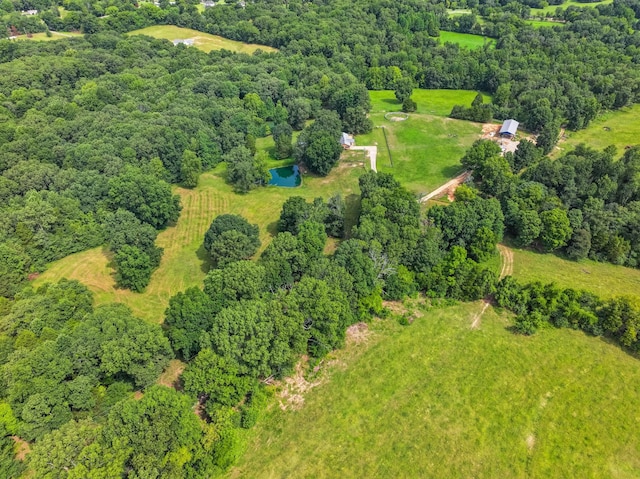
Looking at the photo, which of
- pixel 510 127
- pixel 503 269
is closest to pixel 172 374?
pixel 503 269

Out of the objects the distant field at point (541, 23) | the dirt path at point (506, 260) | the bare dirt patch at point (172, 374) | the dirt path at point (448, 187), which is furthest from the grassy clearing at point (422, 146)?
the distant field at point (541, 23)

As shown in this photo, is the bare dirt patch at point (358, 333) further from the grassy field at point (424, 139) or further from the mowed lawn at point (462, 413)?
the grassy field at point (424, 139)

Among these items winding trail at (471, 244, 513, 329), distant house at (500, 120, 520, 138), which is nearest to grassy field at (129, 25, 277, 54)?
distant house at (500, 120, 520, 138)

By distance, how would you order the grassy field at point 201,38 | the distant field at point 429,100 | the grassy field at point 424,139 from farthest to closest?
the grassy field at point 201,38 < the distant field at point 429,100 < the grassy field at point 424,139

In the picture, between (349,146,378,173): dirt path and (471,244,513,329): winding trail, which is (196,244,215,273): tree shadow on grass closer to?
(471,244,513,329): winding trail

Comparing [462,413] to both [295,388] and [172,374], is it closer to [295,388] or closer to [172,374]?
[295,388]
